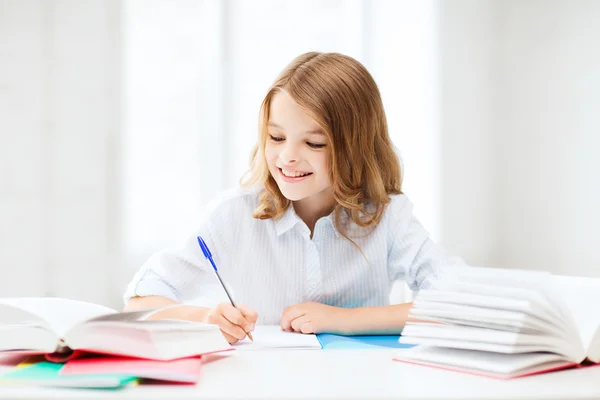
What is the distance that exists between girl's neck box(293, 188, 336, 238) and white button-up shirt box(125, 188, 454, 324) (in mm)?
54

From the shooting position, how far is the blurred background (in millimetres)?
2766

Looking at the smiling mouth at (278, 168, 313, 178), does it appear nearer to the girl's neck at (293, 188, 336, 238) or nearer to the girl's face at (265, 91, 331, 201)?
the girl's face at (265, 91, 331, 201)

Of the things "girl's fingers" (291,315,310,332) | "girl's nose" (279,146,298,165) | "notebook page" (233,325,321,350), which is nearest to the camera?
"notebook page" (233,325,321,350)

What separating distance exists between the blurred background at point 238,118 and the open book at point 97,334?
2182 mm

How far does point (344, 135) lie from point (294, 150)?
134 millimetres

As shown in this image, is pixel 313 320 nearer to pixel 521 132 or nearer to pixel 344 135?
pixel 344 135

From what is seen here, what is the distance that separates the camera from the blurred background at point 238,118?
277 cm

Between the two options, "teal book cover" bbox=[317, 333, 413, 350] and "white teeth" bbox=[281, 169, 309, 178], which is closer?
A: "teal book cover" bbox=[317, 333, 413, 350]

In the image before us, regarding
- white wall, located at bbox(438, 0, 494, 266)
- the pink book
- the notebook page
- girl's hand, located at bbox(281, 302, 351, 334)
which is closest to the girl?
girl's hand, located at bbox(281, 302, 351, 334)

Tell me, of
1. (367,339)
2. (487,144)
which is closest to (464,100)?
(487,144)

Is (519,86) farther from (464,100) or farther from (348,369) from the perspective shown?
(348,369)

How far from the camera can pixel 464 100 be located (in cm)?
329

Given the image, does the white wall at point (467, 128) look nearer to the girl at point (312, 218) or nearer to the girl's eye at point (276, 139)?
the girl at point (312, 218)

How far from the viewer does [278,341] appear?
3.15 feet
